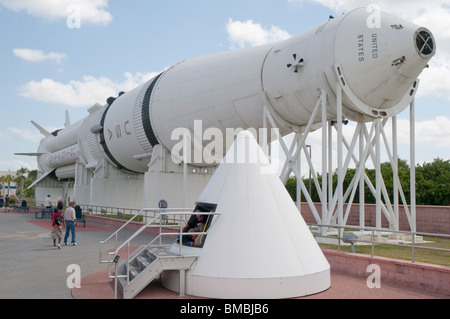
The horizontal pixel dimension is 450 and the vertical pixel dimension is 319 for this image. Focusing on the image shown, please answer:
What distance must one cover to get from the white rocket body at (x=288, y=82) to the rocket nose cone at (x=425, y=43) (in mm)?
29

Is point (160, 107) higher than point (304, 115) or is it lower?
higher

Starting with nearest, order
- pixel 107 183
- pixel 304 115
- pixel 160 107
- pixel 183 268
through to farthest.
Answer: pixel 183 268 → pixel 304 115 → pixel 160 107 → pixel 107 183

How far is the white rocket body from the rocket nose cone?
1.1 inches

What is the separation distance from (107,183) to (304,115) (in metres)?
17.4

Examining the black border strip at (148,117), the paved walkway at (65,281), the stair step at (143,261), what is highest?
the black border strip at (148,117)

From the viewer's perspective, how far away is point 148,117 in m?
19.4

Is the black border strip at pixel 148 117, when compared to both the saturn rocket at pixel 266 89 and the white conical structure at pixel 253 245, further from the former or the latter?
the white conical structure at pixel 253 245

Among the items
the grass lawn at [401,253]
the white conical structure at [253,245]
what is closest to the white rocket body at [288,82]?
the grass lawn at [401,253]

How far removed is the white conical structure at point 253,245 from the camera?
6.97 m

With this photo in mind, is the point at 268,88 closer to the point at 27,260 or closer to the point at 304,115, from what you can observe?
the point at 304,115

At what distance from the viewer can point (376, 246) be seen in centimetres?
1166

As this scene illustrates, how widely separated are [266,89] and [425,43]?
5145 mm

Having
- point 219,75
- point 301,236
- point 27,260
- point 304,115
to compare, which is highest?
point 219,75
